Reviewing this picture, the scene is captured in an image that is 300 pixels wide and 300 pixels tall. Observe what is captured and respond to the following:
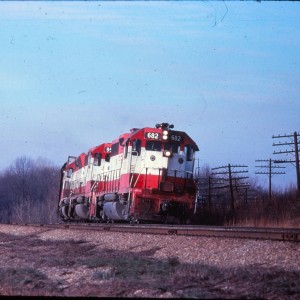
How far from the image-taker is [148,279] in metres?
6.68

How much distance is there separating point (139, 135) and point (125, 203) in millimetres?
2582

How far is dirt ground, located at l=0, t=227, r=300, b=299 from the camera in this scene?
5.47 metres

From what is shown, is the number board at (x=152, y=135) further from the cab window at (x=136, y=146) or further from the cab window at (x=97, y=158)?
the cab window at (x=97, y=158)

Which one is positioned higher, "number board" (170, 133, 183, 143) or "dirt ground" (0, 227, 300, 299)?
"number board" (170, 133, 183, 143)

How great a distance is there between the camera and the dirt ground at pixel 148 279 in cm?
547

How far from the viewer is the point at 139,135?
1894cm

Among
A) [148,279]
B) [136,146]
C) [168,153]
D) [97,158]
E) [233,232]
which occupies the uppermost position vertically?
[97,158]

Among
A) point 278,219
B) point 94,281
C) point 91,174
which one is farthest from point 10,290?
point 91,174

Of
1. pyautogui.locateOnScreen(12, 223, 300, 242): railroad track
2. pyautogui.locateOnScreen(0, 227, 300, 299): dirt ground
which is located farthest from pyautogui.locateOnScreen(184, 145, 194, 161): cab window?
pyautogui.locateOnScreen(0, 227, 300, 299): dirt ground

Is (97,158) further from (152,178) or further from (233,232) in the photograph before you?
(233,232)

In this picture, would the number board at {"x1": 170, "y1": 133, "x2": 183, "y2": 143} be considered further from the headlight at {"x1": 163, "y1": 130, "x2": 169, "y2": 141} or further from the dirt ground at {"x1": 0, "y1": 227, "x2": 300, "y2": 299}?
the dirt ground at {"x1": 0, "y1": 227, "x2": 300, "y2": 299}

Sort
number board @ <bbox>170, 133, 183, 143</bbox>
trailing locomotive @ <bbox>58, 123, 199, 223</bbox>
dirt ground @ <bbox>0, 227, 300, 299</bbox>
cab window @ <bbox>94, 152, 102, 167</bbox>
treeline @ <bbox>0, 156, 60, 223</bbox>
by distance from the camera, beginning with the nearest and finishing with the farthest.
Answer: dirt ground @ <bbox>0, 227, 300, 299</bbox> → trailing locomotive @ <bbox>58, 123, 199, 223</bbox> → number board @ <bbox>170, 133, 183, 143</bbox> → cab window @ <bbox>94, 152, 102, 167</bbox> → treeline @ <bbox>0, 156, 60, 223</bbox>

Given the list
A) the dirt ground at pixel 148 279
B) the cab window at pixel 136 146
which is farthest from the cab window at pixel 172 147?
the dirt ground at pixel 148 279

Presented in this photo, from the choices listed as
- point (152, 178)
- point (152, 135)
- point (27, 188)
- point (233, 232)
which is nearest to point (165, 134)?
point (152, 135)
